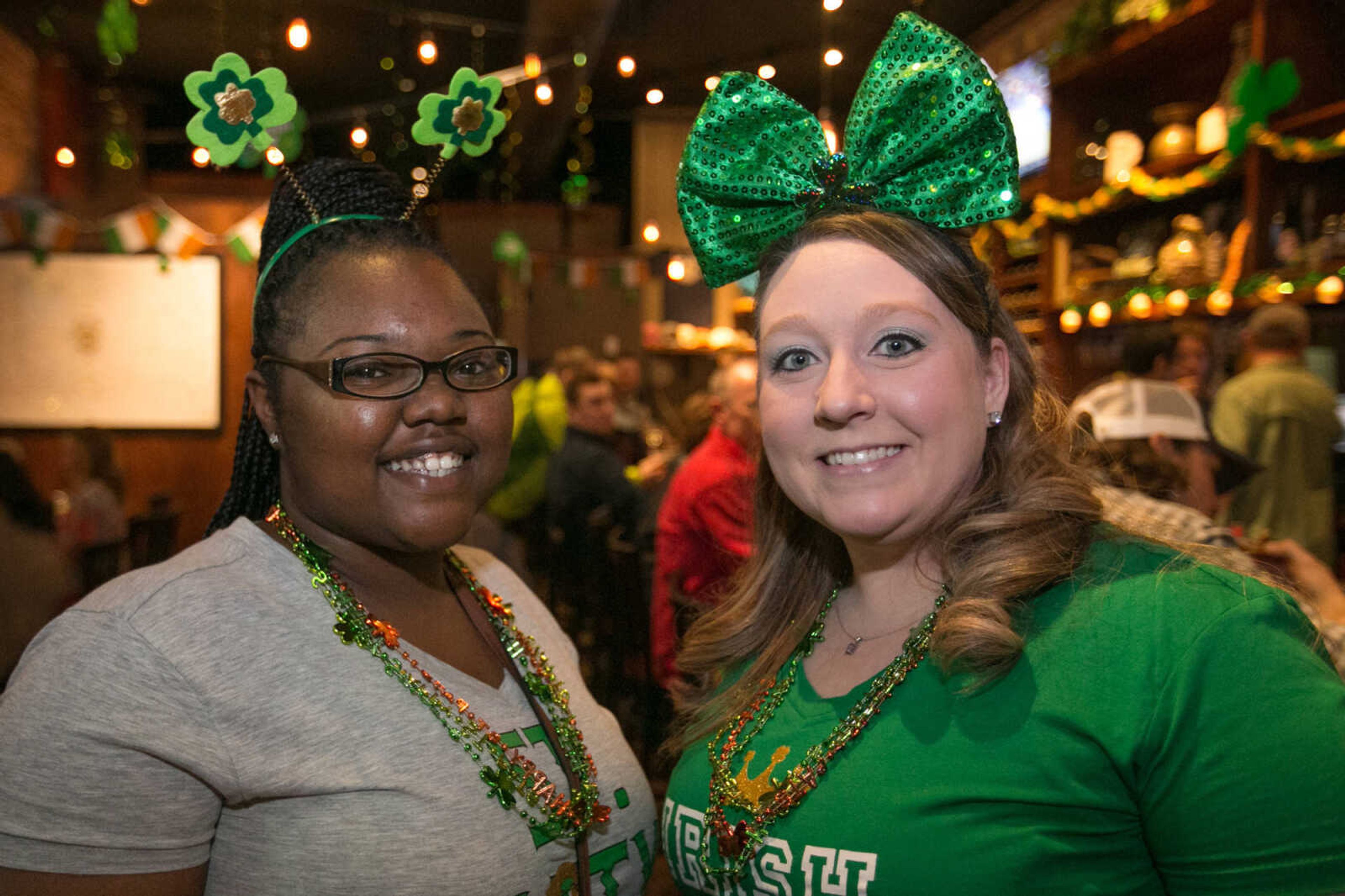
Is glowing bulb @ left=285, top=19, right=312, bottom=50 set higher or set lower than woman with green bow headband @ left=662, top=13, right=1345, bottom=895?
higher

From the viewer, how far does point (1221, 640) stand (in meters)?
1.01

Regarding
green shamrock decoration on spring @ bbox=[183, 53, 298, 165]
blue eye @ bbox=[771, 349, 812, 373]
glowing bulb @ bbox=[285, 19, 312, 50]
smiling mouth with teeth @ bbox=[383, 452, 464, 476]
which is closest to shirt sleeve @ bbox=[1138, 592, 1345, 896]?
blue eye @ bbox=[771, 349, 812, 373]

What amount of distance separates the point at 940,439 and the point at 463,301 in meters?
0.63

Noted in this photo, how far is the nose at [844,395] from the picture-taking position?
1.17 metres

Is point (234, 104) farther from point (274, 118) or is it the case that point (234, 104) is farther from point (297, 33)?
point (297, 33)

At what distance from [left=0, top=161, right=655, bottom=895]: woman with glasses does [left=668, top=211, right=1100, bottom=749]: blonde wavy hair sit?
0.29 meters

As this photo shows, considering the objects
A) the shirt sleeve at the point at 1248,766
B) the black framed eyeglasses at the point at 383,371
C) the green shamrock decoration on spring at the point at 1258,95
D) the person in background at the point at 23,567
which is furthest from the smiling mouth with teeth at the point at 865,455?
the green shamrock decoration on spring at the point at 1258,95

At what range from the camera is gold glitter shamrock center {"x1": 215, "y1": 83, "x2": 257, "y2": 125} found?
4.12 ft

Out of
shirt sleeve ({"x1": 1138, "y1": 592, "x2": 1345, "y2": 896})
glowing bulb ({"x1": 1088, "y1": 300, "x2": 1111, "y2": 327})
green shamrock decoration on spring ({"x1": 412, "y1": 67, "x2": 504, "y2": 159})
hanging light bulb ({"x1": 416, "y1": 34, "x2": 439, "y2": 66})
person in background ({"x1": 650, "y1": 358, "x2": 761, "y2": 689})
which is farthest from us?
hanging light bulb ({"x1": 416, "y1": 34, "x2": 439, "y2": 66})

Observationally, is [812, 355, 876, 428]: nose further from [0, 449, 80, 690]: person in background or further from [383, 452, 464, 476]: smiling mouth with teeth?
[0, 449, 80, 690]: person in background

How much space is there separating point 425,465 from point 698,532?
→ 7.41 ft

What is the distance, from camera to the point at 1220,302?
3656 mm

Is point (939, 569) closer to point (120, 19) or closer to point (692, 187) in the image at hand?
point (692, 187)

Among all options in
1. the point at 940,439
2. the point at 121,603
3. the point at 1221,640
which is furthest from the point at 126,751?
the point at 1221,640
